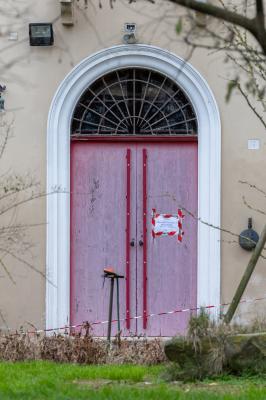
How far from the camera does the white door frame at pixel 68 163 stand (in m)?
11.0

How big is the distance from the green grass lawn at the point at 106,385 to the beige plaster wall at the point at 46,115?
2.83 m

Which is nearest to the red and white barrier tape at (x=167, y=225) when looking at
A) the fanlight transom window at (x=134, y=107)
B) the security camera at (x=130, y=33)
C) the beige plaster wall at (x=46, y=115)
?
the beige plaster wall at (x=46, y=115)

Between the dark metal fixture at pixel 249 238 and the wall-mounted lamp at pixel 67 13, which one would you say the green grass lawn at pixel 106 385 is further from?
the wall-mounted lamp at pixel 67 13

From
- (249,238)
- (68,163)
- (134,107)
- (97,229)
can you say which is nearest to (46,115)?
(68,163)

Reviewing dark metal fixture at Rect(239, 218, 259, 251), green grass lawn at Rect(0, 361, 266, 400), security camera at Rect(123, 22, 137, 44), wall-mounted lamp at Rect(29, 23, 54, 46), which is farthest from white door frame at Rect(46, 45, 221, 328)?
green grass lawn at Rect(0, 361, 266, 400)

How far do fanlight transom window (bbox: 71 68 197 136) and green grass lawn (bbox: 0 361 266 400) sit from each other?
12.9 feet

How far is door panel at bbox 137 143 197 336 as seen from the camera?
11.2 m

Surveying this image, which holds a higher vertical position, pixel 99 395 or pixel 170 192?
pixel 170 192

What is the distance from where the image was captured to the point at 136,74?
11.4 m

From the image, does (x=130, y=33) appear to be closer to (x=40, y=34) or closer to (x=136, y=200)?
(x=40, y=34)

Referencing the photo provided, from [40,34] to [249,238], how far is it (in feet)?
11.6

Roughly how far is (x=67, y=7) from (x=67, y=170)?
1.98 meters

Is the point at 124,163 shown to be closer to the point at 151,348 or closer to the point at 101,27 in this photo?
the point at 101,27

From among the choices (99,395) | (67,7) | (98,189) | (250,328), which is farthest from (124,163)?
(99,395)
